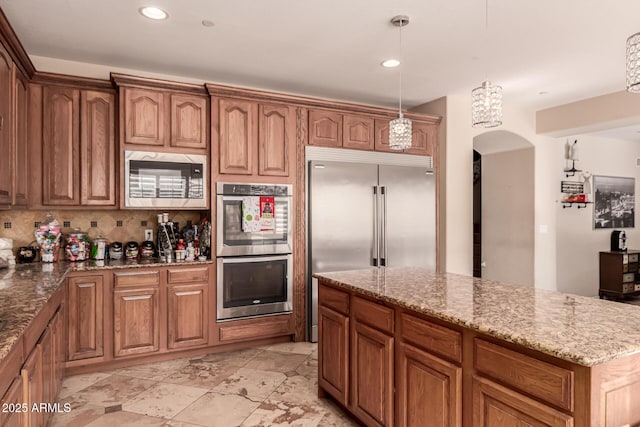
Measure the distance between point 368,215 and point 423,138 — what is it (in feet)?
4.06

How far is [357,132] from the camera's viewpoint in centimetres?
432

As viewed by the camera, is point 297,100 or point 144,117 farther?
point 297,100

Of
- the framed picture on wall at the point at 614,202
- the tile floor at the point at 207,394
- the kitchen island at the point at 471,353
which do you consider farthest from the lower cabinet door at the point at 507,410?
the framed picture on wall at the point at 614,202

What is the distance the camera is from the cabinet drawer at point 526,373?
1.28 meters

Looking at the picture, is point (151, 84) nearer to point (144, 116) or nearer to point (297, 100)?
point (144, 116)

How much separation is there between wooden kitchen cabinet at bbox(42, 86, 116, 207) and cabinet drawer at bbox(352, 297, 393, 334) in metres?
2.43

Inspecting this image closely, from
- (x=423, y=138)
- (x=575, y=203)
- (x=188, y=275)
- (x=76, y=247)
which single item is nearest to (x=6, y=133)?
(x=76, y=247)

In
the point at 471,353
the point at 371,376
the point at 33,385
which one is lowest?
the point at 371,376

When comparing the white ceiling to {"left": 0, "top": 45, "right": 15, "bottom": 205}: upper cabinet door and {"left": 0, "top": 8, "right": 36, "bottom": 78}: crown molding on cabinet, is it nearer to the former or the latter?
{"left": 0, "top": 8, "right": 36, "bottom": 78}: crown molding on cabinet

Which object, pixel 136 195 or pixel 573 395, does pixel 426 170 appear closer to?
pixel 136 195

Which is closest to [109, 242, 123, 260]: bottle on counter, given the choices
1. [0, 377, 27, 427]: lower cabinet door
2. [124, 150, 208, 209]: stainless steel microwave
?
[124, 150, 208, 209]: stainless steel microwave

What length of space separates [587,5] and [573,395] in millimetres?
2595

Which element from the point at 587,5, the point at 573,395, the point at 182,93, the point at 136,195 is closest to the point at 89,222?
the point at 136,195

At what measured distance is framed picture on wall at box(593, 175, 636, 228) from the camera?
6660 mm
